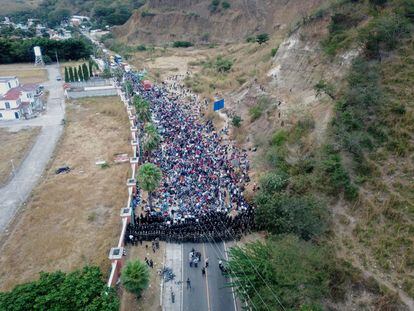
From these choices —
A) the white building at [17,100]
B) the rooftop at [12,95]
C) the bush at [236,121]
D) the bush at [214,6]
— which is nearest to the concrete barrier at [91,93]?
the white building at [17,100]

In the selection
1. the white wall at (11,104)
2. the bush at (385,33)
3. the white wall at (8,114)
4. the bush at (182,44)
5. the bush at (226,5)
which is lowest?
the white wall at (8,114)

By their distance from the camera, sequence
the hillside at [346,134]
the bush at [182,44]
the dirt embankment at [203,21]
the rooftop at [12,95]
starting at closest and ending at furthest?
the hillside at [346,134]
the rooftop at [12,95]
the dirt embankment at [203,21]
the bush at [182,44]

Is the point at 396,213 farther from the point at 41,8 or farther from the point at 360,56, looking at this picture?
the point at 41,8

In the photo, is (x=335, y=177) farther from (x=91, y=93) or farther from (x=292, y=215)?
(x=91, y=93)

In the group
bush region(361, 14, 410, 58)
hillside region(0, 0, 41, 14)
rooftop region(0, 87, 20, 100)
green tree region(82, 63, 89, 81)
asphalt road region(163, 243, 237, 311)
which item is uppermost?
hillside region(0, 0, 41, 14)

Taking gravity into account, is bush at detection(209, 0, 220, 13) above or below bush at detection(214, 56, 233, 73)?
above

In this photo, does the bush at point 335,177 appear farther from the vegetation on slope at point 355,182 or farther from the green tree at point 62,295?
the green tree at point 62,295

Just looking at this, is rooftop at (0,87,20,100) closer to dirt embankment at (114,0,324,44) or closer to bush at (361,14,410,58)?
bush at (361,14,410,58)

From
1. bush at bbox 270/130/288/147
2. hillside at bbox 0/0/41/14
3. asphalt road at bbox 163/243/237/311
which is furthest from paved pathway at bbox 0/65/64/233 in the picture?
hillside at bbox 0/0/41/14
